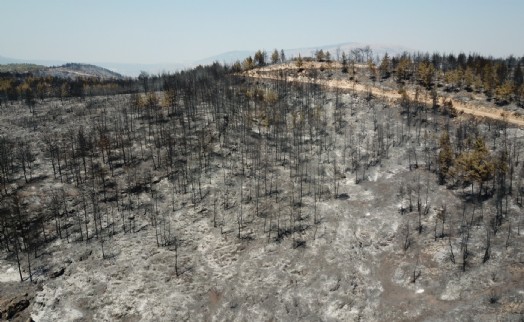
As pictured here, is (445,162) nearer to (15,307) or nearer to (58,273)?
(58,273)

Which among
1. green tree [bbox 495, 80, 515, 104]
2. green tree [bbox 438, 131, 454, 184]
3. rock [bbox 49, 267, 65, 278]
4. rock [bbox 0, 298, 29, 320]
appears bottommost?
rock [bbox 0, 298, 29, 320]

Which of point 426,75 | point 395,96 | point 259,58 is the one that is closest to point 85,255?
point 395,96

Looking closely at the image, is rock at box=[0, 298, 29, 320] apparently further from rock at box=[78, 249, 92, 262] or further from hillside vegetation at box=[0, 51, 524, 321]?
rock at box=[78, 249, 92, 262]

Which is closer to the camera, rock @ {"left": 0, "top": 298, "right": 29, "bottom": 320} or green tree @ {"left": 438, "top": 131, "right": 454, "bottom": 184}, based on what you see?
rock @ {"left": 0, "top": 298, "right": 29, "bottom": 320}

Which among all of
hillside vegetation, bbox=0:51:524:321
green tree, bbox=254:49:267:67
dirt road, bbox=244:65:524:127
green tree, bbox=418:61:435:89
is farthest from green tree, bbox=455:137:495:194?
green tree, bbox=254:49:267:67

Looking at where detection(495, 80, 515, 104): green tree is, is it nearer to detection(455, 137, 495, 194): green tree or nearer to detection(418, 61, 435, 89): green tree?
detection(418, 61, 435, 89): green tree

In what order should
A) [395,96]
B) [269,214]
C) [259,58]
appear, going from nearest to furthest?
[269,214], [395,96], [259,58]

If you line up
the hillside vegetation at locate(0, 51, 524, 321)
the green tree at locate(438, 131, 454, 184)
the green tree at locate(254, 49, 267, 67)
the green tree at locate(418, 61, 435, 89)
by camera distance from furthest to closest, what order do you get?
1. the green tree at locate(254, 49, 267, 67)
2. the green tree at locate(418, 61, 435, 89)
3. the green tree at locate(438, 131, 454, 184)
4. the hillside vegetation at locate(0, 51, 524, 321)

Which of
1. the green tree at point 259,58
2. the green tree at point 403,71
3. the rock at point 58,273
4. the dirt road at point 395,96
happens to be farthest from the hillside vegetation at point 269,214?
the green tree at point 259,58

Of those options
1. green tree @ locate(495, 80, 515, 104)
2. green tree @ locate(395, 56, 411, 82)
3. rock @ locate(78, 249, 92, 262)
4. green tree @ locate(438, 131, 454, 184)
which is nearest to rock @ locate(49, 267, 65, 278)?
rock @ locate(78, 249, 92, 262)

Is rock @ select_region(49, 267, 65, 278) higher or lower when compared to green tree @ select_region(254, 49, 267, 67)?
lower

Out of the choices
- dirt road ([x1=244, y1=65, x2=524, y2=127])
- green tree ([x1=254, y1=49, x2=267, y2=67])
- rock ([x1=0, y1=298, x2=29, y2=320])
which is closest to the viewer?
rock ([x1=0, y1=298, x2=29, y2=320])
